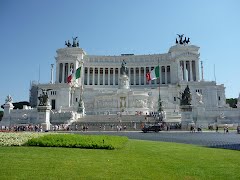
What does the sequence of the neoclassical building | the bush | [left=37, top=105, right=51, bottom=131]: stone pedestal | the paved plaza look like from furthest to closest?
1. the neoclassical building
2. [left=37, top=105, right=51, bottom=131]: stone pedestal
3. the paved plaza
4. the bush

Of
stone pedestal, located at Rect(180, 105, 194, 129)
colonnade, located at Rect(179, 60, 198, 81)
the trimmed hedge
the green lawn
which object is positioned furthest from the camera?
colonnade, located at Rect(179, 60, 198, 81)

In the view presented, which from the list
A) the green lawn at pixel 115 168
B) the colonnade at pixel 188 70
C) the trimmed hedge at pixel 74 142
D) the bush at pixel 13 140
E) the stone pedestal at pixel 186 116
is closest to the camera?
the green lawn at pixel 115 168

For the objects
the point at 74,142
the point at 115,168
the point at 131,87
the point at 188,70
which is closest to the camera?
the point at 115,168

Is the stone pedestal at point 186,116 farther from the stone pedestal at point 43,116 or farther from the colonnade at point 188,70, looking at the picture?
the colonnade at point 188,70

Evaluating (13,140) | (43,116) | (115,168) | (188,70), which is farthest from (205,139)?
(188,70)

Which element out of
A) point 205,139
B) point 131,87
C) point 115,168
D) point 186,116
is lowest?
point 205,139

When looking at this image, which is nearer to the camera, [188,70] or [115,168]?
[115,168]

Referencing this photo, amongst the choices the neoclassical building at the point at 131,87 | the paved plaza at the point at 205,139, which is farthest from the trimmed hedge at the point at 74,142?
the neoclassical building at the point at 131,87

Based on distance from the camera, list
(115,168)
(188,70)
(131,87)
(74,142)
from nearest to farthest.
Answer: (115,168), (74,142), (188,70), (131,87)

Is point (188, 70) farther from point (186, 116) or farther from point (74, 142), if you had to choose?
point (74, 142)

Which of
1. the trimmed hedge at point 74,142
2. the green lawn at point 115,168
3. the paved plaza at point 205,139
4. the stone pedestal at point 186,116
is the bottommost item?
the paved plaza at point 205,139

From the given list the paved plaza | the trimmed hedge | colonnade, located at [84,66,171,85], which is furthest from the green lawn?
colonnade, located at [84,66,171,85]

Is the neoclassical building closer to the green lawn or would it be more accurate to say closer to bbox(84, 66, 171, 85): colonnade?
bbox(84, 66, 171, 85): colonnade

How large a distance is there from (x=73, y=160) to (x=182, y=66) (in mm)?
90290
